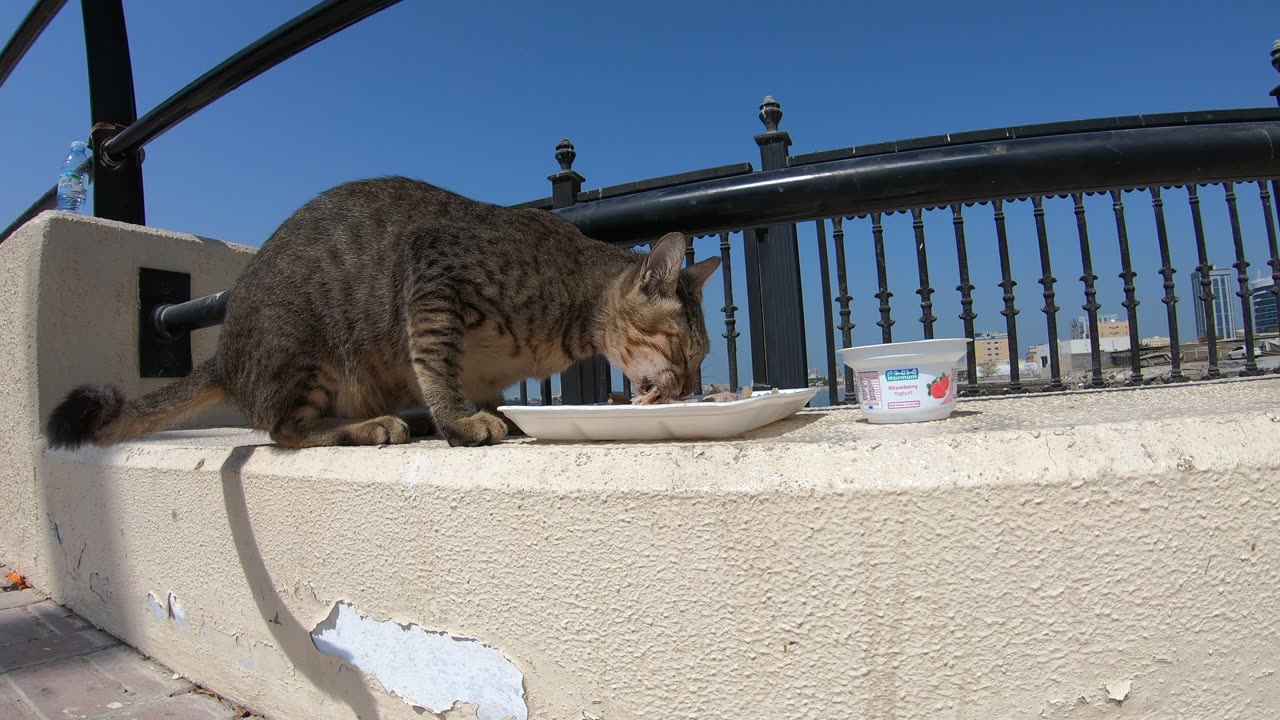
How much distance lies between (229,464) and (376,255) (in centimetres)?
83

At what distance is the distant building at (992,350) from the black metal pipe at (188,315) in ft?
10.5

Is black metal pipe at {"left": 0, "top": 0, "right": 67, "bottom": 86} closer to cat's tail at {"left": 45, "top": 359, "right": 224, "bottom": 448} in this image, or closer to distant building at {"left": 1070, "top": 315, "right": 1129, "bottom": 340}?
cat's tail at {"left": 45, "top": 359, "right": 224, "bottom": 448}

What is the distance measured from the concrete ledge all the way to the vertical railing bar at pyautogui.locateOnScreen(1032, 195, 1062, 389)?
135 cm

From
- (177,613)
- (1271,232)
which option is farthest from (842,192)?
(1271,232)

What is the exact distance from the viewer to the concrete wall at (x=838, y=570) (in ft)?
3.31

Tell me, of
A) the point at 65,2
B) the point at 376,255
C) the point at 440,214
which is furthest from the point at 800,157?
the point at 65,2

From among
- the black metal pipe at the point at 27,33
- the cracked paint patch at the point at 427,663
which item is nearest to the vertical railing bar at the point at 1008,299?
the cracked paint patch at the point at 427,663

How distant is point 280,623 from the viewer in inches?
70.4

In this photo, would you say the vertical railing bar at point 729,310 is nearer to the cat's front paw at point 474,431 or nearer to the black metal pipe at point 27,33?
the cat's front paw at point 474,431

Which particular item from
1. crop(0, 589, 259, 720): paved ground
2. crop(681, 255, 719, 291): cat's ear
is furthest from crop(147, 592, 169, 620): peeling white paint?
crop(681, 255, 719, 291): cat's ear

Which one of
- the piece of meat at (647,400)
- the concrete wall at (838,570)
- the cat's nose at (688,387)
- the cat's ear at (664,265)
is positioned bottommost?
the concrete wall at (838,570)

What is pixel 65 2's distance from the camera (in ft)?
9.39

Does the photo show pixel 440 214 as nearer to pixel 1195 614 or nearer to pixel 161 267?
pixel 161 267

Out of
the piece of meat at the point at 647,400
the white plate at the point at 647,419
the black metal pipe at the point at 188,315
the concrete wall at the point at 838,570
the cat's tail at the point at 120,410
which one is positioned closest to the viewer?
the concrete wall at the point at 838,570
